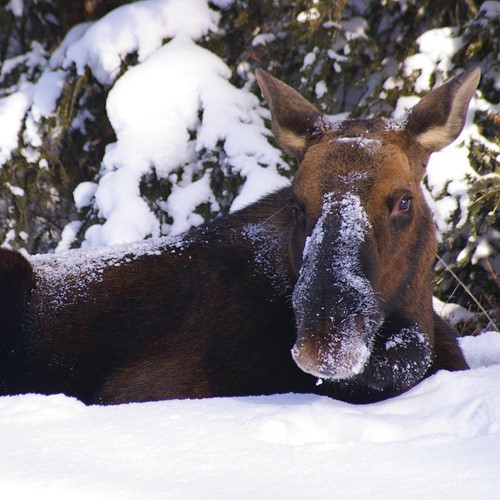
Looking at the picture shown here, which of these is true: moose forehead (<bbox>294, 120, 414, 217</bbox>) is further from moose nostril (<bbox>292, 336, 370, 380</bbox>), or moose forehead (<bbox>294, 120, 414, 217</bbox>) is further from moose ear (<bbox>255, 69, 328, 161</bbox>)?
moose nostril (<bbox>292, 336, 370, 380</bbox>)

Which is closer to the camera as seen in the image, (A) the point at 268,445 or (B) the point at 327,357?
(A) the point at 268,445

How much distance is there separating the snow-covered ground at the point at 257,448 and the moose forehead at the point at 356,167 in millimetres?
1002

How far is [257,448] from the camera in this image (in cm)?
283

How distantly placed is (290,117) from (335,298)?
55.7 inches

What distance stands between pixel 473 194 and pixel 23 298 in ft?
11.9

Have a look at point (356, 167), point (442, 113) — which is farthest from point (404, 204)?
point (442, 113)

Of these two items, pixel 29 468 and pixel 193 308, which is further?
pixel 193 308

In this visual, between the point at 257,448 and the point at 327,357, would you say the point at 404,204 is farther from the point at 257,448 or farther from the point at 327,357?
the point at 257,448

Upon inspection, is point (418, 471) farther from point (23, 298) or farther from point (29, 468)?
point (23, 298)

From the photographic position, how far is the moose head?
350 centimetres

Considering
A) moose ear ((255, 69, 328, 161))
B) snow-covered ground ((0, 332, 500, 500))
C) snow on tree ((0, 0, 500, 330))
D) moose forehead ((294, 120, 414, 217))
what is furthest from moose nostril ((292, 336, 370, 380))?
snow on tree ((0, 0, 500, 330))

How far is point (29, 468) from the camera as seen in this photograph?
264cm

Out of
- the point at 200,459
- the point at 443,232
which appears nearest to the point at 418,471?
the point at 200,459

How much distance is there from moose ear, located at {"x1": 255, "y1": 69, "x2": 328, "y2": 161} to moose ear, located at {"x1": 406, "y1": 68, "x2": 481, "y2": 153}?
1.60 ft
